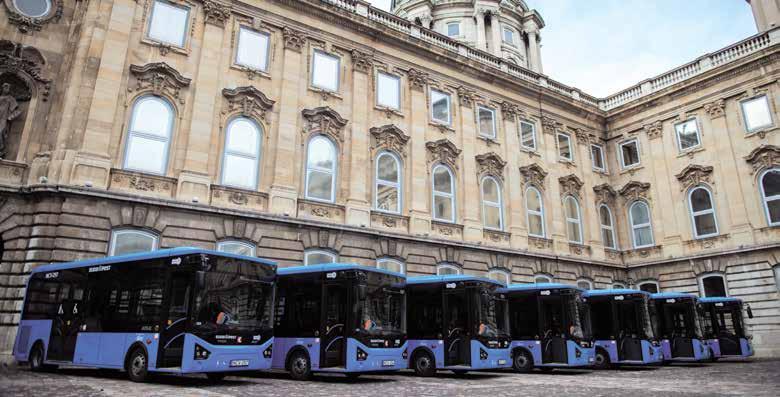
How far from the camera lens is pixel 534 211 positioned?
89.2 ft

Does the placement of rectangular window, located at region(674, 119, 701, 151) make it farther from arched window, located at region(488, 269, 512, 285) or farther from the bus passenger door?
the bus passenger door

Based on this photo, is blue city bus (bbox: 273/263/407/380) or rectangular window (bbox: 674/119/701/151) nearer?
blue city bus (bbox: 273/263/407/380)

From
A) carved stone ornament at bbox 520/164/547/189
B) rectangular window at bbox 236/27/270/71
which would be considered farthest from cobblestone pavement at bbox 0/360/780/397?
carved stone ornament at bbox 520/164/547/189

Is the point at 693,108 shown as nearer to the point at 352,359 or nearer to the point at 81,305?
the point at 352,359

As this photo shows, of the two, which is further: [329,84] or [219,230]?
[329,84]

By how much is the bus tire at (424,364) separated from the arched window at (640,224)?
19.7 m

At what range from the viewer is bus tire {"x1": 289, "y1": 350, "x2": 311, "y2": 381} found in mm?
13533

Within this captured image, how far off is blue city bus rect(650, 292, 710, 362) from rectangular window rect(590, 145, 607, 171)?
1146 cm

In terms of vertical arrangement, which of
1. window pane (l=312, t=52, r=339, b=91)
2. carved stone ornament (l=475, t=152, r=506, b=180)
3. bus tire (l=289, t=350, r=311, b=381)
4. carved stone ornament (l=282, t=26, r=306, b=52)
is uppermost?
carved stone ornament (l=282, t=26, r=306, b=52)

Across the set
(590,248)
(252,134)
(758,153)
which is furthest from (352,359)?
(758,153)

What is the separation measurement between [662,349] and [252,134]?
1768 cm

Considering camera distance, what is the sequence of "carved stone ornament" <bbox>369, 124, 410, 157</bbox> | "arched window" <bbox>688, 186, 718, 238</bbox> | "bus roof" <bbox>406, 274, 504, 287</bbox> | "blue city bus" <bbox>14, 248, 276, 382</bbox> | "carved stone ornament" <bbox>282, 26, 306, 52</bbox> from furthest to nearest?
"arched window" <bbox>688, 186, 718, 238</bbox> → "carved stone ornament" <bbox>369, 124, 410, 157</bbox> → "carved stone ornament" <bbox>282, 26, 306, 52</bbox> → "bus roof" <bbox>406, 274, 504, 287</bbox> → "blue city bus" <bbox>14, 248, 276, 382</bbox>

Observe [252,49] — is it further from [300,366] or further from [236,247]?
[300,366]

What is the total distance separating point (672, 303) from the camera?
71.5ft
